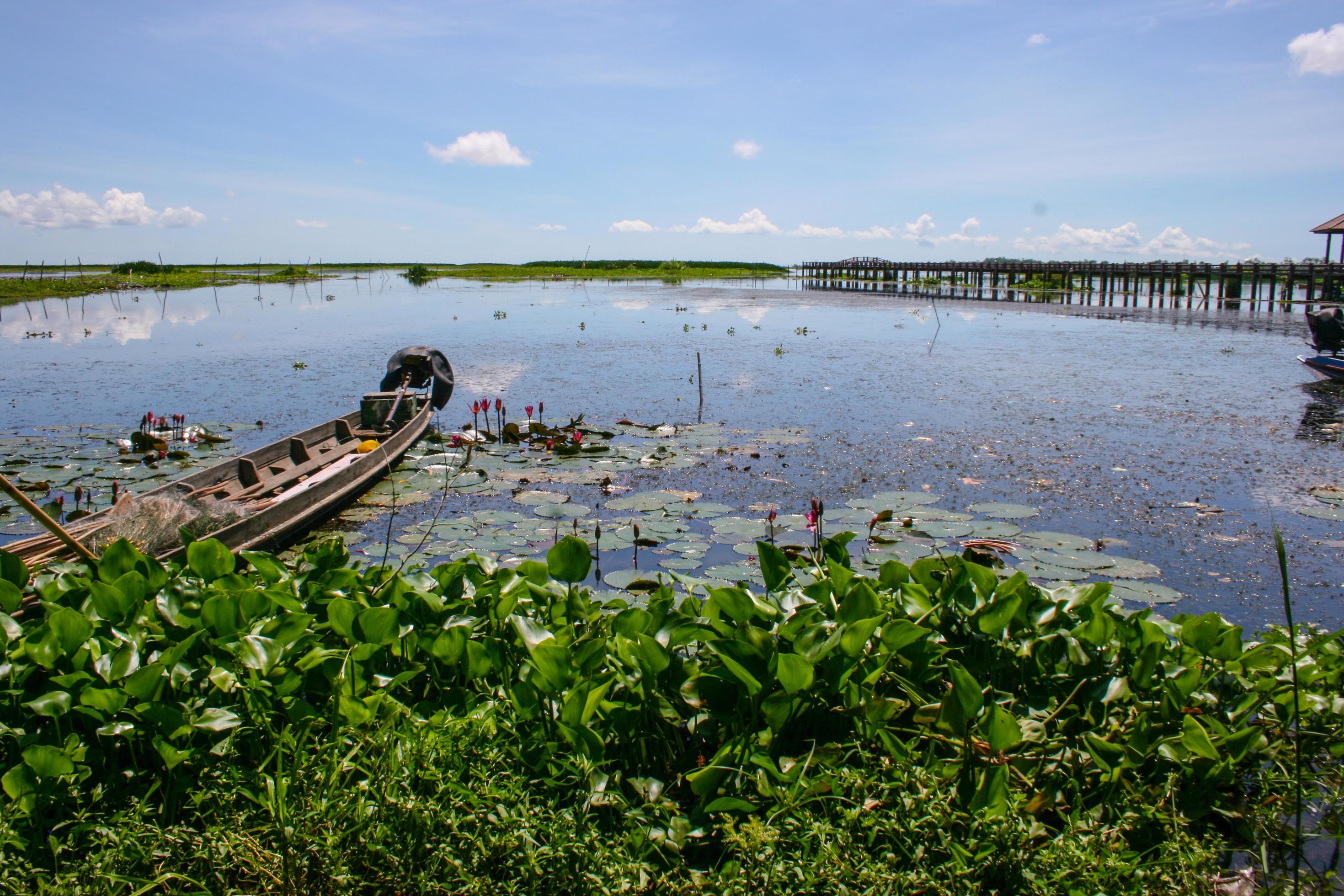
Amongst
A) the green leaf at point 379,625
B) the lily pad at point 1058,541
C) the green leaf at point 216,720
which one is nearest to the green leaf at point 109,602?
the green leaf at point 216,720

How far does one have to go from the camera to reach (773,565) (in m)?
2.68

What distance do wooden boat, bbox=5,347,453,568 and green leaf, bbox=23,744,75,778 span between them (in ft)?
5.92

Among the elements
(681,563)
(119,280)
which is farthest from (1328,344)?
(119,280)

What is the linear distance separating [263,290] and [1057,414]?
167 feet

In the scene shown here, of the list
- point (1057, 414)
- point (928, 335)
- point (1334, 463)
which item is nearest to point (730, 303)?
point (928, 335)

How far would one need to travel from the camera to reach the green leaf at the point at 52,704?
6.68 ft

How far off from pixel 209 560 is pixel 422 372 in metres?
8.52

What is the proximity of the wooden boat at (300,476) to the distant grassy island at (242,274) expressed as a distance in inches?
1537

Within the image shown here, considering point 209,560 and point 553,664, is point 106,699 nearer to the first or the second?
point 209,560

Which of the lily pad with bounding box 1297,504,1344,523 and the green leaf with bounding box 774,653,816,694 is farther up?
the green leaf with bounding box 774,653,816,694

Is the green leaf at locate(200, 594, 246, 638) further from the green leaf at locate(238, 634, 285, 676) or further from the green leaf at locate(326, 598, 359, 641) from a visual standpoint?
the green leaf at locate(326, 598, 359, 641)

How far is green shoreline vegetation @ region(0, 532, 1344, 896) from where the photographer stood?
76.3 inches

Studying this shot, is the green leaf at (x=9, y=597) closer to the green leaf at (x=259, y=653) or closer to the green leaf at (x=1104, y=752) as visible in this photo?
the green leaf at (x=259, y=653)

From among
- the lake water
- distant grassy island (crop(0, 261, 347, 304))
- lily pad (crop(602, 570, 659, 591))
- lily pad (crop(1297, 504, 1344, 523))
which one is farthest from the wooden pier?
distant grassy island (crop(0, 261, 347, 304))
